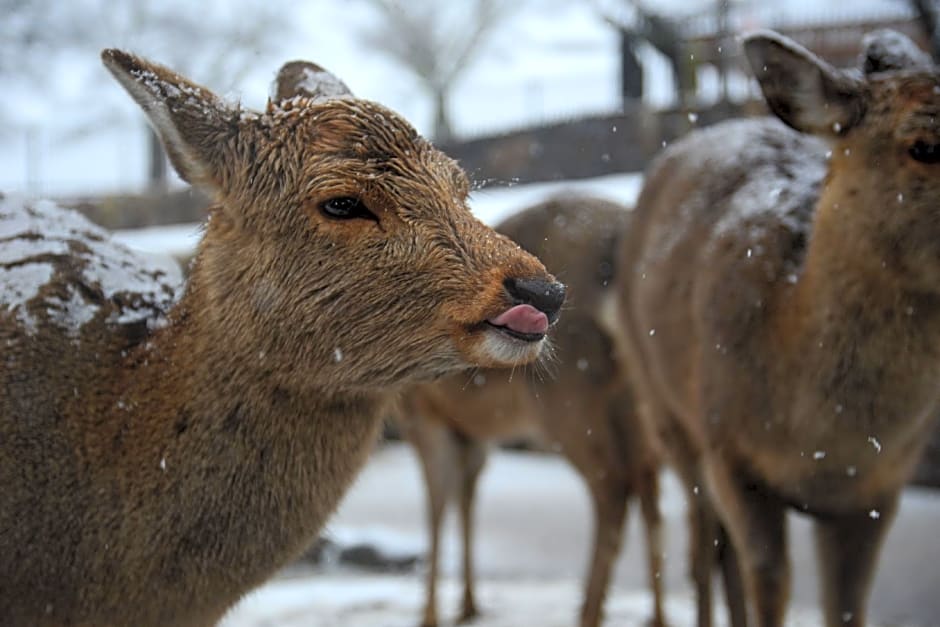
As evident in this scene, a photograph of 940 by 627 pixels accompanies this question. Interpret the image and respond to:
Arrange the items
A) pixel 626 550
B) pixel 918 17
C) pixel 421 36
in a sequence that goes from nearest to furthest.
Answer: pixel 918 17
pixel 421 36
pixel 626 550

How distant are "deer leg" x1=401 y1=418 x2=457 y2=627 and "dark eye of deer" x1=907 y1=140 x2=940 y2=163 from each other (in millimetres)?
3861

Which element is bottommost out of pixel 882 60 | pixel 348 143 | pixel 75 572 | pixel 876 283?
pixel 75 572

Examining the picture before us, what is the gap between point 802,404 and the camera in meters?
3.45

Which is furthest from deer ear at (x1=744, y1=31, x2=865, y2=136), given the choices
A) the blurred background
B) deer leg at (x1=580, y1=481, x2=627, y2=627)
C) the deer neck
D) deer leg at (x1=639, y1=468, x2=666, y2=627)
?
deer leg at (x1=639, y1=468, x2=666, y2=627)

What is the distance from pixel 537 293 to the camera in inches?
85.8

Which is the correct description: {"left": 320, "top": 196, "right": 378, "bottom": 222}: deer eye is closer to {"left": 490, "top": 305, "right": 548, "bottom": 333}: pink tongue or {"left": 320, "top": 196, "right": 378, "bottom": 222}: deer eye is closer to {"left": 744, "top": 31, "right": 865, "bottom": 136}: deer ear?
{"left": 490, "top": 305, "right": 548, "bottom": 333}: pink tongue

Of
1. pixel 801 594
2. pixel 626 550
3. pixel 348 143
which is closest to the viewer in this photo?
pixel 348 143

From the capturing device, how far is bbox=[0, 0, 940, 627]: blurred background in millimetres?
4230

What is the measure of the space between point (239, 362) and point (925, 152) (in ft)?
7.12

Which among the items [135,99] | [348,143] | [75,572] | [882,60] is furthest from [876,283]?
[75,572]

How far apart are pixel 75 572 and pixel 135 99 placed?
116 cm

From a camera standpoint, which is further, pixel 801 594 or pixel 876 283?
pixel 801 594

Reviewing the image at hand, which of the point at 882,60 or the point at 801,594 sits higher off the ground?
the point at 882,60

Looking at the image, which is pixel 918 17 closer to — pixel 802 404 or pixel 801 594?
pixel 802 404
